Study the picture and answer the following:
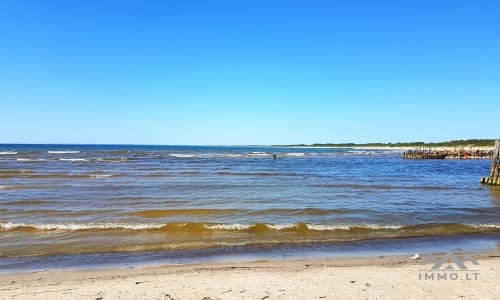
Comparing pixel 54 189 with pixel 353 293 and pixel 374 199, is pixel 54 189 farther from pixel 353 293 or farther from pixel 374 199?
pixel 353 293

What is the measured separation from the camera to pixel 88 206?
14.4 meters

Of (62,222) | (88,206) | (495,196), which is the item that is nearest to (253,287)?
(62,222)

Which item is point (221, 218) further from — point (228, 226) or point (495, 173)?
point (495, 173)

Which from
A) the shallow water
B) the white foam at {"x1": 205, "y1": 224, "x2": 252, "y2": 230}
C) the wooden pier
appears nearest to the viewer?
the shallow water

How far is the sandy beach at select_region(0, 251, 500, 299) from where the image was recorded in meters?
5.21

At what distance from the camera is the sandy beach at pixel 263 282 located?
205 inches

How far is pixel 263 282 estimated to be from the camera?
5.77 metres

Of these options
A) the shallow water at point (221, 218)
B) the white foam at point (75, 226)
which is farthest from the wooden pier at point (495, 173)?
the white foam at point (75, 226)

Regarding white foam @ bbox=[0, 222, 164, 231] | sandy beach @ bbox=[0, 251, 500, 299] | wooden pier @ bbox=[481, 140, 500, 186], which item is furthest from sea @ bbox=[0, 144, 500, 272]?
wooden pier @ bbox=[481, 140, 500, 186]

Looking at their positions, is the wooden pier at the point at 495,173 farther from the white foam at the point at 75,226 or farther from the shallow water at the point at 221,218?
the white foam at the point at 75,226

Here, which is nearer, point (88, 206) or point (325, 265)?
point (325, 265)

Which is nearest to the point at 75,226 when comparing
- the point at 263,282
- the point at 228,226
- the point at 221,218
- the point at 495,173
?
the point at 221,218

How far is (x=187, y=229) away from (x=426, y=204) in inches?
429

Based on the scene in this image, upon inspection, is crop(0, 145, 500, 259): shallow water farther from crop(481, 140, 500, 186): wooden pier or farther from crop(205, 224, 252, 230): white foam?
crop(481, 140, 500, 186): wooden pier
